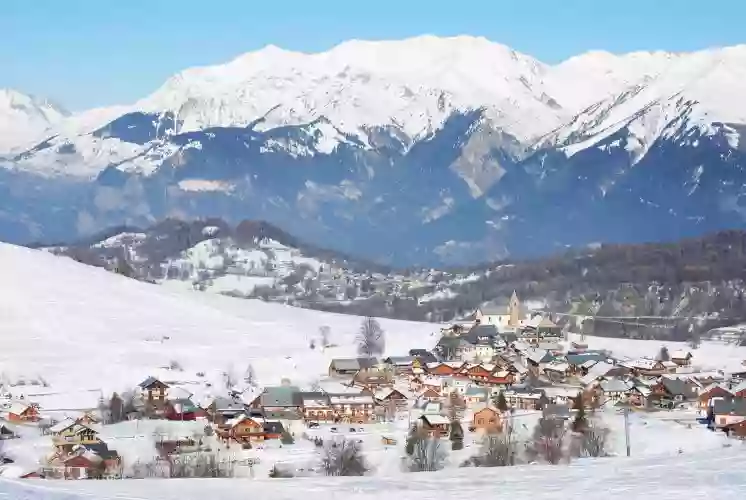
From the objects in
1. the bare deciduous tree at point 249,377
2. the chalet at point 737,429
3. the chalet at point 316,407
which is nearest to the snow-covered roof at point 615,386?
the chalet at point 737,429

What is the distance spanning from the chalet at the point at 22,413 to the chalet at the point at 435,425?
12081 mm

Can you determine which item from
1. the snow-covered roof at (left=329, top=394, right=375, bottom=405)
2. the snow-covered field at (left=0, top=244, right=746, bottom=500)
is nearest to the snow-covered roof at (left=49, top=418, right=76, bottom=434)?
the snow-covered field at (left=0, top=244, right=746, bottom=500)

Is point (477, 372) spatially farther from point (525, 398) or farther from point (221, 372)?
point (221, 372)

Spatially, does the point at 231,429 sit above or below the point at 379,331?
below

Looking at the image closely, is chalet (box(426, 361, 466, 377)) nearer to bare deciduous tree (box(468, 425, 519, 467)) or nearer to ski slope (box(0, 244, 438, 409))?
ski slope (box(0, 244, 438, 409))

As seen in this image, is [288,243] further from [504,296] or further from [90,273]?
[90,273]

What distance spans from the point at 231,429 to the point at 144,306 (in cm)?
3876

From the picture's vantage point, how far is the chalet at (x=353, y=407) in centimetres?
3925

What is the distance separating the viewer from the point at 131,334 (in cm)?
6350

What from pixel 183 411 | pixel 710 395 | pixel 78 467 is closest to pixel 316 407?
A: pixel 183 411

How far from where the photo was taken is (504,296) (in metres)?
103

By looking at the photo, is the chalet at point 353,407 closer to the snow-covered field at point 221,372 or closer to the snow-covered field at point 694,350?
the snow-covered field at point 221,372

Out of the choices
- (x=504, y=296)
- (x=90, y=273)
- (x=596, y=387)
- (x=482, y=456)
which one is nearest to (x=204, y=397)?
(x=596, y=387)

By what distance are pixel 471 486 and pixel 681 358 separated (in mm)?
40807
